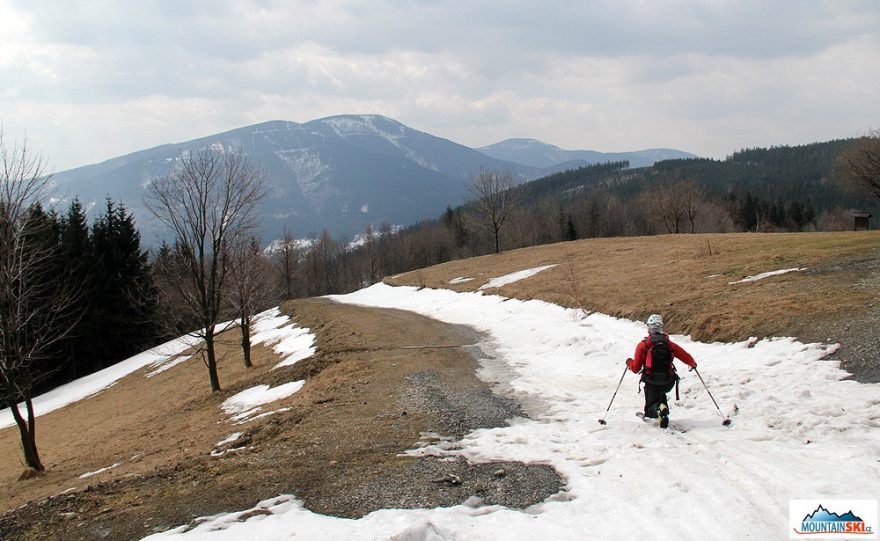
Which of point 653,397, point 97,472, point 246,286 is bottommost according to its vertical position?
point 97,472

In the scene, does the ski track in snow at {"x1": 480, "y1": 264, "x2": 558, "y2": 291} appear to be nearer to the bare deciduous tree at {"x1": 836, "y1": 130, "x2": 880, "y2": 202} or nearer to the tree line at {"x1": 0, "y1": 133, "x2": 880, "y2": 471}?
the tree line at {"x1": 0, "y1": 133, "x2": 880, "y2": 471}

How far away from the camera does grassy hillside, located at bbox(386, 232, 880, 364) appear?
39.7 feet

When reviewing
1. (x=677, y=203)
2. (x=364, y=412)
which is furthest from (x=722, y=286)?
(x=677, y=203)

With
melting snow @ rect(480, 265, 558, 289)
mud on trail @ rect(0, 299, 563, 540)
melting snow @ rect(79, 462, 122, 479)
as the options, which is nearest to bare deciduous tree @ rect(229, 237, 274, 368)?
mud on trail @ rect(0, 299, 563, 540)

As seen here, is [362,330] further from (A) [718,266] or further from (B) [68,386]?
(B) [68,386]

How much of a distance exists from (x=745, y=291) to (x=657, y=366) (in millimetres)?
9721

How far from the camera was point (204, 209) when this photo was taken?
18.7 meters

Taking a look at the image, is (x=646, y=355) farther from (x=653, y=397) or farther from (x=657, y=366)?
(x=653, y=397)

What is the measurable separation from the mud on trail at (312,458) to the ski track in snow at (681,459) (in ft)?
1.56

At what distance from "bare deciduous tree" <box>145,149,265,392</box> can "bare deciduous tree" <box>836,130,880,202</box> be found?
50.7 metres

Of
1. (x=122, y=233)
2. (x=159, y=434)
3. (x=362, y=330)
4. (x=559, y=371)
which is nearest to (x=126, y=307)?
(x=122, y=233)

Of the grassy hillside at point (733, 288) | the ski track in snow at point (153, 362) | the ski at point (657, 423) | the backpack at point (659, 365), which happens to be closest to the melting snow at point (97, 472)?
the ski at point (657, 423)

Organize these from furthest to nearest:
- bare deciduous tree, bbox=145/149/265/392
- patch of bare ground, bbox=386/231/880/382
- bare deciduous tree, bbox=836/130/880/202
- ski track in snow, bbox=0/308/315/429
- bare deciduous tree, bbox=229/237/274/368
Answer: bare deciduous tree, bbox=836/130/880/202 → ski track in snow, bbox=0/308/315/429 → bare deciduous tree, bbox=229/237/274/368 → bare deciduous tree, bbox=145/149/265/392 → patch of bare ground, bbox=386/231/880/382

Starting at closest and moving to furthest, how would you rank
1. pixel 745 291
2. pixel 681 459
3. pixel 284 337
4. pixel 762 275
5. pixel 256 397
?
pixel 681 459
pixel 256 397
pixel 745 291
pixel 762 275
pixel 284 337
